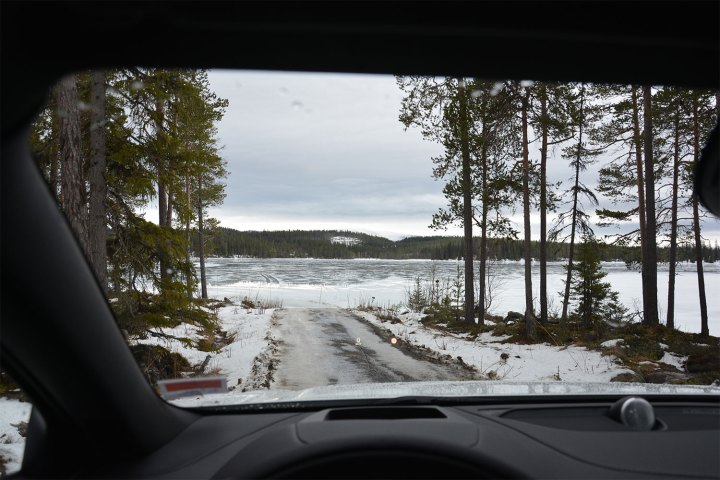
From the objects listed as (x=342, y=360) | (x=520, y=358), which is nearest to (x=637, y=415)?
(x=342, y=360)

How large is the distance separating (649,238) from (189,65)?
790 inches

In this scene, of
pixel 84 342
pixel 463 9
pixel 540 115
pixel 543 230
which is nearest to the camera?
pixel 463 9

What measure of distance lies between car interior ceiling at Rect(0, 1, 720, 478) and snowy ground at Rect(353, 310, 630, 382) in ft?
20.8

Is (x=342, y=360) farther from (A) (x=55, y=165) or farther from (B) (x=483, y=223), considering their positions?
(B) (x=483, y=223)

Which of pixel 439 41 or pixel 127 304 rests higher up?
pixel 439 41

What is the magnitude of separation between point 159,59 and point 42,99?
35cm

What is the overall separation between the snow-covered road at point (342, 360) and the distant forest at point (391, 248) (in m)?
8.26

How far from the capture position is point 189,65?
1.40 m

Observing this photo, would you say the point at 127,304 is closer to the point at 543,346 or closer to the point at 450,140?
the point at 543,346

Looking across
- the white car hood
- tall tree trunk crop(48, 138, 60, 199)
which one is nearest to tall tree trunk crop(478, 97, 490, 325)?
tall tree trunk crop(48, 138, 60, 199)

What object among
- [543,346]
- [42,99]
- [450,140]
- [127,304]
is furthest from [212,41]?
[450,140]

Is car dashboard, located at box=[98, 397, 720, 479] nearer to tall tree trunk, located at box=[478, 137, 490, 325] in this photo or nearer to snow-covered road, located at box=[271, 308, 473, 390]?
snow-covered road, located at box=[271, 308, 473, 390]

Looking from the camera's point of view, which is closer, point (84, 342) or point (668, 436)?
point (84, 342)

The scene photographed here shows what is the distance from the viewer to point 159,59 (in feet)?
4.48
